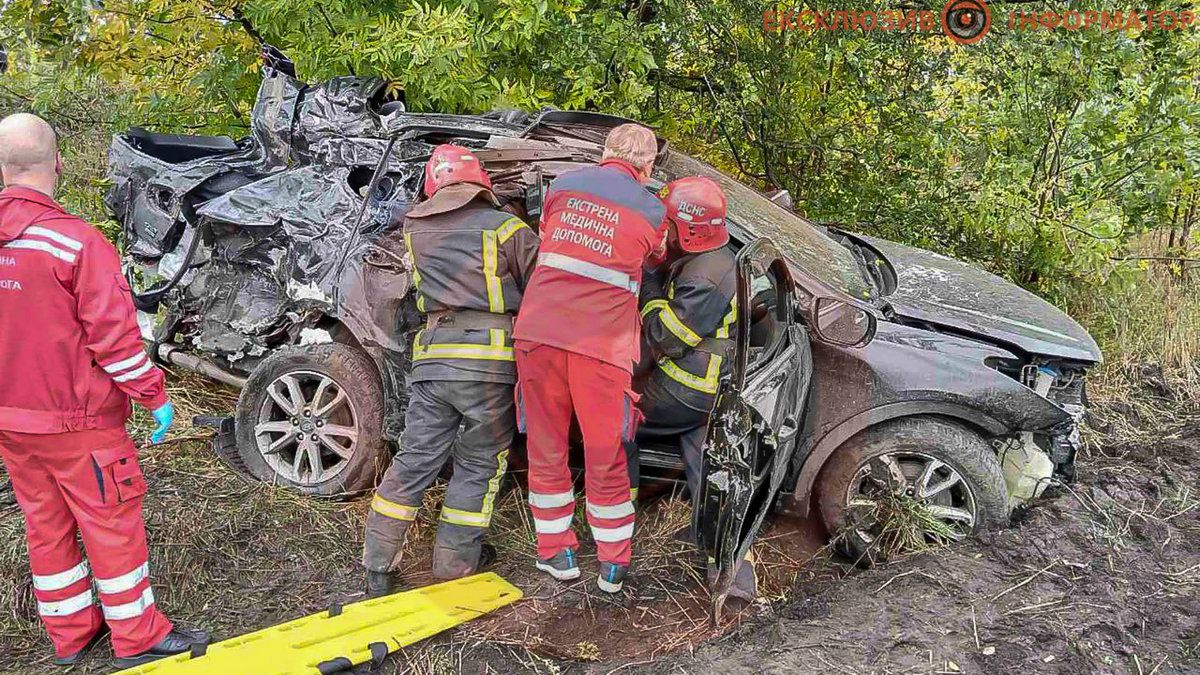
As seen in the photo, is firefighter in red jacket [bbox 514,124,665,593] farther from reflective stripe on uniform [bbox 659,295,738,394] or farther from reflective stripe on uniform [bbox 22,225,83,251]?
reflective stripe on uniform [bbox 22,225,83,251]

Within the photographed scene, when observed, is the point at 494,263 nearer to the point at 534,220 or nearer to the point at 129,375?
the point at 534,220

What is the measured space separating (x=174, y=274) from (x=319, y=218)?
1.12 metres

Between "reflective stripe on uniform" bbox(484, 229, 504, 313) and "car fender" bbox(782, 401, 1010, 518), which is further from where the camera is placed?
"car fender" bbox(782, 401, 1010, 518)

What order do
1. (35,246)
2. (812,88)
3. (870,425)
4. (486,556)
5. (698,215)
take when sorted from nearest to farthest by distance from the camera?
(35,246)
(698,215)
(870,425)
(486,556)
(812,88)

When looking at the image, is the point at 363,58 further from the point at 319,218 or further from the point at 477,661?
the point at 477,661

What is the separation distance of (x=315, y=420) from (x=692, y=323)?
1979 mm

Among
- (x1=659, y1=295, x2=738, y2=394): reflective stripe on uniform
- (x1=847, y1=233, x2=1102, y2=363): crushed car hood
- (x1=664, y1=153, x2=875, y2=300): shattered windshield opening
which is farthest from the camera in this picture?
(x1=664, y1=153, x2=875, y2=300): shattered windshield opening

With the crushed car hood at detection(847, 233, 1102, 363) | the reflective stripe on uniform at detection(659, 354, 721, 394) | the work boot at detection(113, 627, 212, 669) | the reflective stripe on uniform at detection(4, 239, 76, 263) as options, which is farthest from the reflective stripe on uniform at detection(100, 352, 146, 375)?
the crushed car hood at detection(847, 233, 1102, 363)

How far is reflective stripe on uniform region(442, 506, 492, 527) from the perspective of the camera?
3623 mm

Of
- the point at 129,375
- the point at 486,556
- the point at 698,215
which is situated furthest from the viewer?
the point at 486,556

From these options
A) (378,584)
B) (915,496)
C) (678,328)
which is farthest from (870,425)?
(378,584)

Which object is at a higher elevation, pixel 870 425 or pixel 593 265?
pixel 593 265

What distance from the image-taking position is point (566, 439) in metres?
3.52

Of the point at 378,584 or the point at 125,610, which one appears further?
the point at 378,584
